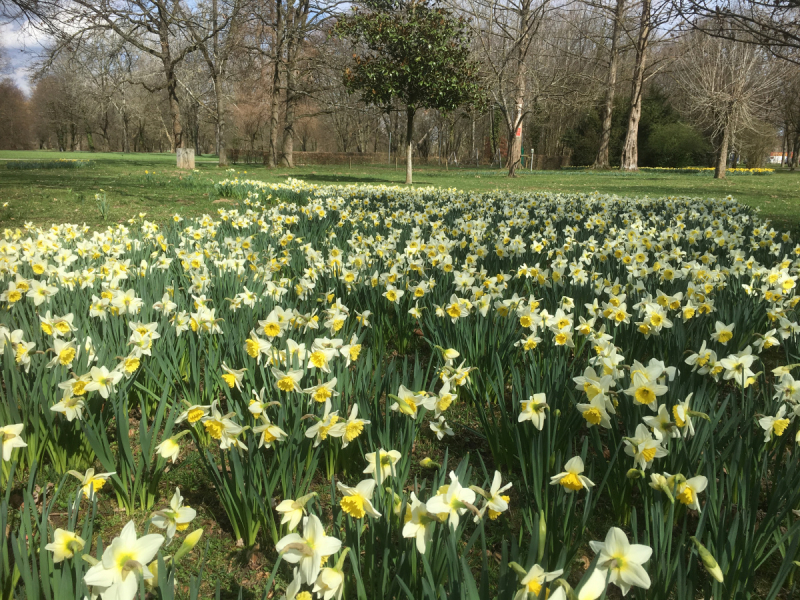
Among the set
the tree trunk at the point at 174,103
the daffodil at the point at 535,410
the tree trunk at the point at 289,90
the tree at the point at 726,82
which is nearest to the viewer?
the daffodil at the point at 535,410

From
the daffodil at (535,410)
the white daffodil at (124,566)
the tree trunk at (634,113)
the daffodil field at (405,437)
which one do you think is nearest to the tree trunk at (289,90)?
the tree trunk at (634,113)

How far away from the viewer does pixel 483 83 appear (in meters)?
19.8

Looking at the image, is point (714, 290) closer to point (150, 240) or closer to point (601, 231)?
Result: point (601, 231)

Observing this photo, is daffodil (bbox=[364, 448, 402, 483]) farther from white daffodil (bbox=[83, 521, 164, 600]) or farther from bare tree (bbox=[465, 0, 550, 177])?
bare tree (bbox=[465, 0, 550, 177])

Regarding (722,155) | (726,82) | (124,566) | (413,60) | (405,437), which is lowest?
(405,437)

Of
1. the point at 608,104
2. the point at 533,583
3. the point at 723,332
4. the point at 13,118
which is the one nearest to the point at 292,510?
the point at 533,583

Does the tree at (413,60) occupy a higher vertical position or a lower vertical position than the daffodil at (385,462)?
higher

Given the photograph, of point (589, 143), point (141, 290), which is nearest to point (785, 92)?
point (589, 143)

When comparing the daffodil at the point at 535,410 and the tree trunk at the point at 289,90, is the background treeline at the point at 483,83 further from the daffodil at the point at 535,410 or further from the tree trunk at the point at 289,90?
the daffodil at the point at 535,410

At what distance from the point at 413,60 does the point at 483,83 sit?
610 cm

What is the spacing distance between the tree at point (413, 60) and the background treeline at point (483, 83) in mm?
830

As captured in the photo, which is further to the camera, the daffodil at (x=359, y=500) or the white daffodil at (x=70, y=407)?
the white daffodil at (x=70, y=407)

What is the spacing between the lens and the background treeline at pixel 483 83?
19.8 metres

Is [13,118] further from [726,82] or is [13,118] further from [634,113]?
[726,82]
